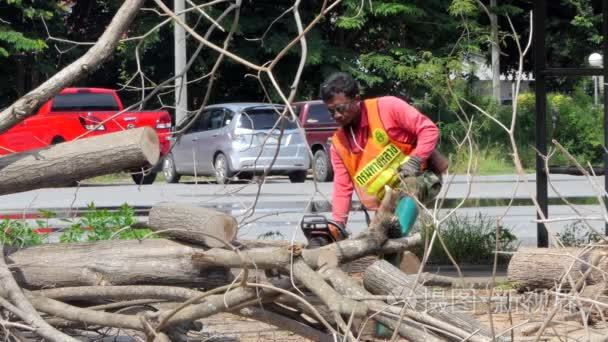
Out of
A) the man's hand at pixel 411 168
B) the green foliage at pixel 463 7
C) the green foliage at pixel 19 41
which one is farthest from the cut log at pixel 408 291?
the green foliage at pixel 19 41

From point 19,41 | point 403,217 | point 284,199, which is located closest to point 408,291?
point 403,217

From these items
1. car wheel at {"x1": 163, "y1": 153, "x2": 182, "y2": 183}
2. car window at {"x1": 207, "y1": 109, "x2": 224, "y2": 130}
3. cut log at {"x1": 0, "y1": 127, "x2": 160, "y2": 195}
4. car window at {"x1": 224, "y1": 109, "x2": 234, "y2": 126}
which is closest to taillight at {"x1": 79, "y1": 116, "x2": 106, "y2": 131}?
cut log at {"x1": 0, "y1": 127, "x2": 160, "y2": 195}

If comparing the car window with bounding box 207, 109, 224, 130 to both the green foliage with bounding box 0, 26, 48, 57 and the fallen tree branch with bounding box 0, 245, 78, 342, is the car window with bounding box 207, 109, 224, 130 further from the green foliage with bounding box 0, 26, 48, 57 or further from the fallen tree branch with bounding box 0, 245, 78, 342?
the fallen tree branch with bounding box 0, 245, 78, 342

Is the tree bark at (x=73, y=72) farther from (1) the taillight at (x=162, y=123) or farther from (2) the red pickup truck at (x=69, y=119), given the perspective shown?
(1) the taillight at (x=162, y=123)

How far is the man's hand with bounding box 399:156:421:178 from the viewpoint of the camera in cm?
632

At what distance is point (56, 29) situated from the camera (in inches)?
1118

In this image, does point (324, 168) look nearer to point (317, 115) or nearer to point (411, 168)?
point (317, 115)

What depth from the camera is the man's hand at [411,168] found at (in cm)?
632

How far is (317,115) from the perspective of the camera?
2372cm

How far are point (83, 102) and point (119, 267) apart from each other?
17384 mm

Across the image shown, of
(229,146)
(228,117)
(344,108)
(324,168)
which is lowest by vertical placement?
(324,168)

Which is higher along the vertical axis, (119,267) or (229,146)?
(119,267)

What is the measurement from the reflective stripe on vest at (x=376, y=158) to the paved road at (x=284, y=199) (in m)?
5.68

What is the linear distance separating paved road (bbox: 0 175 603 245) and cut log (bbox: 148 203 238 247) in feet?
21.5
